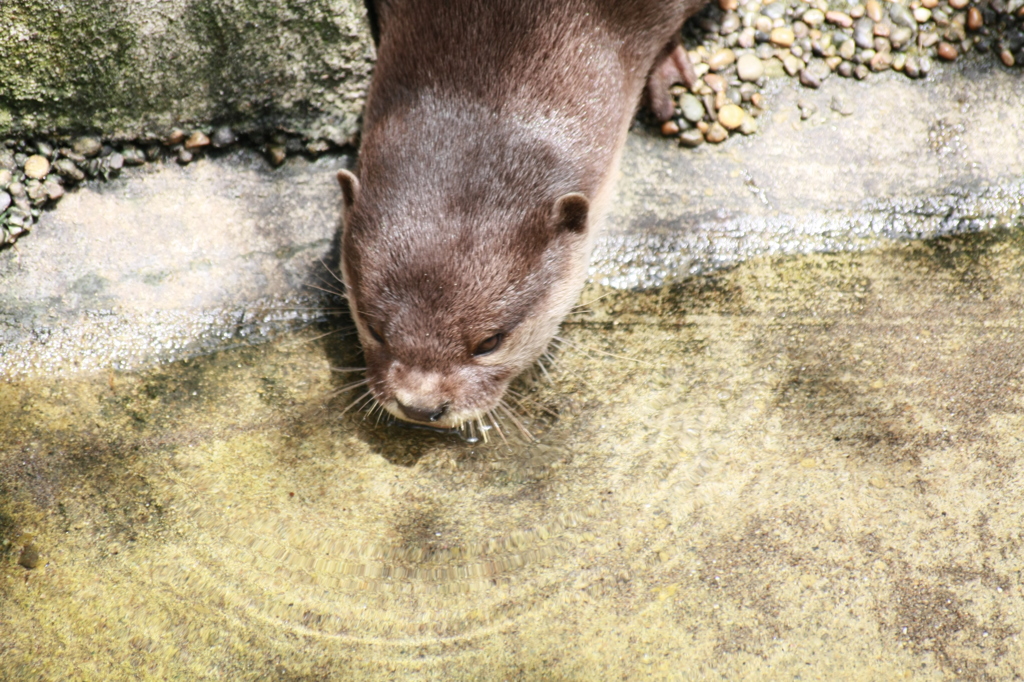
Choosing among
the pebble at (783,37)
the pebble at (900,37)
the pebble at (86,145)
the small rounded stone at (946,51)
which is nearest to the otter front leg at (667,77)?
the pebble at (783,37)

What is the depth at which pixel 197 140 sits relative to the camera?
282cm

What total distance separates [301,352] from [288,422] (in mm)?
242

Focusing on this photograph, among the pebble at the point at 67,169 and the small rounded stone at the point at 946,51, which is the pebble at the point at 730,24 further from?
the pebble at the point at 67,169

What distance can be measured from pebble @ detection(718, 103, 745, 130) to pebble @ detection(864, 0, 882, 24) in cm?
63

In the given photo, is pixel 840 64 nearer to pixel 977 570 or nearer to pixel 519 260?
pixel 519 260

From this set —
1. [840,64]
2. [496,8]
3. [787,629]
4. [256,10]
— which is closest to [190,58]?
[256,10]

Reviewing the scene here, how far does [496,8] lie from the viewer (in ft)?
8.55

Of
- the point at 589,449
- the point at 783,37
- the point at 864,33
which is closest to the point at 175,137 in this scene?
the point at 589,449

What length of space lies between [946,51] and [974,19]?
0.58 ft

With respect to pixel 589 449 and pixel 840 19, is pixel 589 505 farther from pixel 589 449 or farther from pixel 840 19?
pixel 840 19

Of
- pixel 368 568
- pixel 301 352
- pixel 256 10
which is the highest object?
pixel 256 10

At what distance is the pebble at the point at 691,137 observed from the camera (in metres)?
2.97

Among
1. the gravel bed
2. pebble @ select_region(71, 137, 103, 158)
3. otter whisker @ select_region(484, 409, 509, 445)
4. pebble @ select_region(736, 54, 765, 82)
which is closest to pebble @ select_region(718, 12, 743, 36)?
the gravel bed

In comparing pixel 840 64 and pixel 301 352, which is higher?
pixel 840 64
